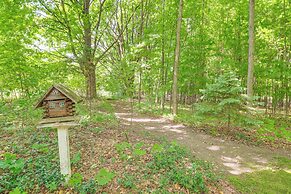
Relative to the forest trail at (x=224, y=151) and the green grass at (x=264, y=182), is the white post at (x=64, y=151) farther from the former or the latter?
the green grass at (x=264, y=182)

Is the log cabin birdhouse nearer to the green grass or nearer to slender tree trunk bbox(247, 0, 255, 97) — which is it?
the green grass

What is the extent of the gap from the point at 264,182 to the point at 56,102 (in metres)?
5.59

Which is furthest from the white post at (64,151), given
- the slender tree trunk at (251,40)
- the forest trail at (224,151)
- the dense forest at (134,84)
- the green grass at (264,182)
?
the slender tree trunk at (251,40)

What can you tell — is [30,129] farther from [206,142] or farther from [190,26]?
[190,26]

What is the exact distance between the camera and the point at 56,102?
3.78 meters

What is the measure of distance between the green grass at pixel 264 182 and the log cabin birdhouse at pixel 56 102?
4.50 m

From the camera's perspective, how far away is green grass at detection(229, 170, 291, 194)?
4422 mm

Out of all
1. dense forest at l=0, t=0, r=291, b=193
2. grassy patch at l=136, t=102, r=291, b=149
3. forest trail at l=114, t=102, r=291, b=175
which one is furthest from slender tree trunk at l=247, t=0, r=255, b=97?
forest trail at l=114, t=102, r=291, b=175

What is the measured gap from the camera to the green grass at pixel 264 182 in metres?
4.42

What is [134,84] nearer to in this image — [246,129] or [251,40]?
[246,129]

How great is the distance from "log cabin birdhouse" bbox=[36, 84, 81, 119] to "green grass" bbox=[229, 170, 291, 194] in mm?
4499

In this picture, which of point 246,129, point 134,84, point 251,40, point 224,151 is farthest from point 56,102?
point 251,40

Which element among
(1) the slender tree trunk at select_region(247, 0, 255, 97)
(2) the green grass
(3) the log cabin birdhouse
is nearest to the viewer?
(3) the log cabin birdhouse

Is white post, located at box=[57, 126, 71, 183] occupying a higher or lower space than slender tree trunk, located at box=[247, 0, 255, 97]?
lower
